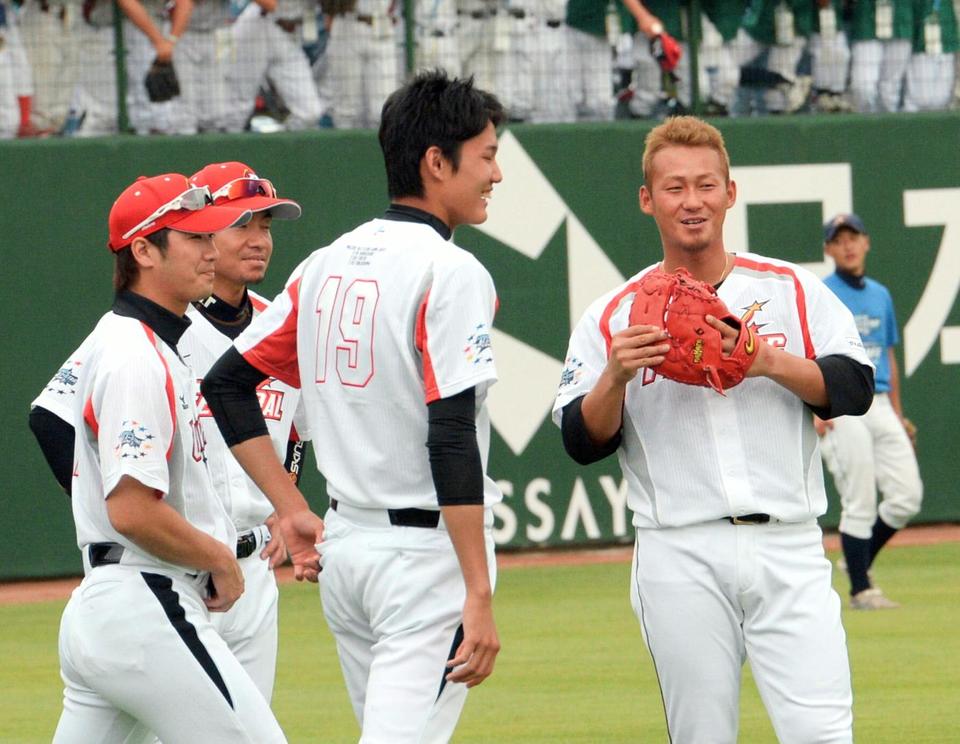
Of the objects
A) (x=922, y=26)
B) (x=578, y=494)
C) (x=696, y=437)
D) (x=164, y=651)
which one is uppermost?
(x=922, y=26)

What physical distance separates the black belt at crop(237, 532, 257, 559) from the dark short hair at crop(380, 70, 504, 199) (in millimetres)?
1621

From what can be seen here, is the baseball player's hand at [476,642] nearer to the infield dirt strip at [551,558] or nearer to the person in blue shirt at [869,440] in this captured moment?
the person in blue shirt at [869,440]

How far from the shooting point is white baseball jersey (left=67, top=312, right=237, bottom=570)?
3.79 metres

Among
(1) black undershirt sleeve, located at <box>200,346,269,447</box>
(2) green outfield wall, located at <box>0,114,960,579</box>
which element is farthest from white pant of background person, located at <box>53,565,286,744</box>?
(2) green outfield wall, located at <box>0,114,960,579</box>

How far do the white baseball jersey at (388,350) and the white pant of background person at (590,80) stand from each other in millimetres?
8506

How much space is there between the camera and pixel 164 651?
12.5 ft

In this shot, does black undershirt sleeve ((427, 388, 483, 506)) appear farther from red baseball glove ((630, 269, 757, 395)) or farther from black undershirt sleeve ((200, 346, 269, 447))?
black undershirt sleeve ((200, 346, 269, 447))

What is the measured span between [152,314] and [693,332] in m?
1.24

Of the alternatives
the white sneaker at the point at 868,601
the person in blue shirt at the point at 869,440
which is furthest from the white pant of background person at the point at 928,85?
the white sneaker at the point at 868,601

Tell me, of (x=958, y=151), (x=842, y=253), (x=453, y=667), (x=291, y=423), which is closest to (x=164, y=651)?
(x=453, y=667)

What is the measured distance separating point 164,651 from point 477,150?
1.32 m

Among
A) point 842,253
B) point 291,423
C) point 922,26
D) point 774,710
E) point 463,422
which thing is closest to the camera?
point 463,422

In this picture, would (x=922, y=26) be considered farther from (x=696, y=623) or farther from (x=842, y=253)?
(x=696, y=623)

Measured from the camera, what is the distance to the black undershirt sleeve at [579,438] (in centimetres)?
427
